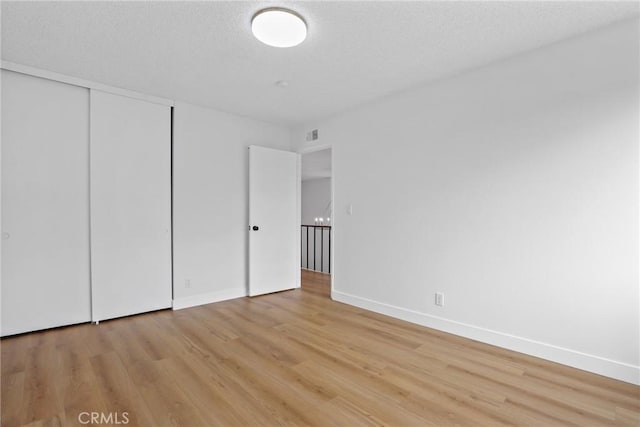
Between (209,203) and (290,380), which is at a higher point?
(209,203)

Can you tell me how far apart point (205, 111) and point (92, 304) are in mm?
2617

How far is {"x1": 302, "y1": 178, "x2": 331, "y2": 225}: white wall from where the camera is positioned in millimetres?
11219

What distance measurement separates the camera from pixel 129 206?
11.5 feet

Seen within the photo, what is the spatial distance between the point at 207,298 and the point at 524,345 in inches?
139

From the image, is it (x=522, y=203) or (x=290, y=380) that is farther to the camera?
(x=522, y=203)

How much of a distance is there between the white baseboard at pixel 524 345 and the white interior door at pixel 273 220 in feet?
5.14

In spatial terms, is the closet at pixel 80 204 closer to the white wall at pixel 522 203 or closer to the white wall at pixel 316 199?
the white wall at pixel 522 203

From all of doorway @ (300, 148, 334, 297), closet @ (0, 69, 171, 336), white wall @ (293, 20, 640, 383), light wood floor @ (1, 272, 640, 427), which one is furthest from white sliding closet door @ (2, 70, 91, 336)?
white wall @ (293, 20, 640, 383)

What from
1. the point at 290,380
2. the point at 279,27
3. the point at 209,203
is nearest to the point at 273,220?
the point at 209,203

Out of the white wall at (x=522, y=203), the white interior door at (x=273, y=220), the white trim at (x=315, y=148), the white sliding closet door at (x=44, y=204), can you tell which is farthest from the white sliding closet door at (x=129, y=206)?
the white wall at (x=522, y=203)

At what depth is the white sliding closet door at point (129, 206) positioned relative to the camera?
331cm

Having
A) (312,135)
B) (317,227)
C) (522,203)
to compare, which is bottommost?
(317,227)

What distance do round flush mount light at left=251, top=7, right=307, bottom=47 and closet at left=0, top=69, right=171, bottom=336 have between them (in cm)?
213

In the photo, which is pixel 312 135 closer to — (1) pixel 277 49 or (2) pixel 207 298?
(1) pixel 277 49
